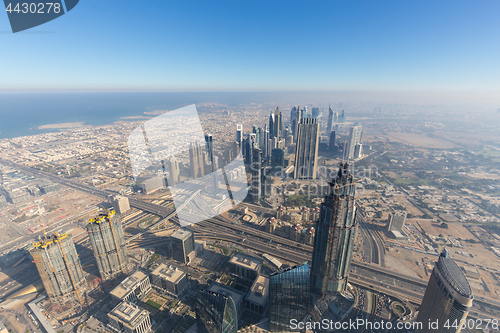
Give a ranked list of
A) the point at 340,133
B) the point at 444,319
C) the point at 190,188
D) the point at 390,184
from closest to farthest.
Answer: the point at 444,319
the point at 190,188
the point at 390,184
the point at 340,133

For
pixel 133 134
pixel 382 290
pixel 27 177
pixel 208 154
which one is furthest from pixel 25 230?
pixel 382 290

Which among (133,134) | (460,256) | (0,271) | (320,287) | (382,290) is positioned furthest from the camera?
(133,134)

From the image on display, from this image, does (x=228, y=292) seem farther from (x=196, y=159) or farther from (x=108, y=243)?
(x=196, y=159)

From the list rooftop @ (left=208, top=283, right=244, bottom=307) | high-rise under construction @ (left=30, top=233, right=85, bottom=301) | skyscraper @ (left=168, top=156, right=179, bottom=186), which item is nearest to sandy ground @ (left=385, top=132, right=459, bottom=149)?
skyscraper @ (left=168, top=156, right=179, bottom=186)

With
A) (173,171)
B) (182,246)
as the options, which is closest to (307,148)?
A: (173,171)

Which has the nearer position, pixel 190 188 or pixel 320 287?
pixel 320 287

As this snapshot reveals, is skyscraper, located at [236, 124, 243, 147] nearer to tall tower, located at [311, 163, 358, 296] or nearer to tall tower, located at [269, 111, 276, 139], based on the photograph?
tall tower, located at [269, 111, 276, 139]

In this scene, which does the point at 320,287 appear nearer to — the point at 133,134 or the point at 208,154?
the point at 133,134
